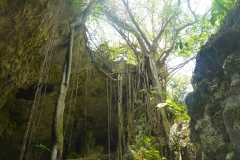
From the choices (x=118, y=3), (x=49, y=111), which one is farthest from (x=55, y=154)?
(x=118, y=3)

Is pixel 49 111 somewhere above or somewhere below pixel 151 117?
above

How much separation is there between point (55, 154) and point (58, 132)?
0.83 feet

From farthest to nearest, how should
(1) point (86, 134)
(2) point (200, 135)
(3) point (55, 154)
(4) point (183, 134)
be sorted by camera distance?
1. (1) point (86, 134)
2. (4) point (183, 134)
3. (3) point (55, 154)
4. (2) point (200, 135)

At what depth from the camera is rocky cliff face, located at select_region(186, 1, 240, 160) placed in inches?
67.6

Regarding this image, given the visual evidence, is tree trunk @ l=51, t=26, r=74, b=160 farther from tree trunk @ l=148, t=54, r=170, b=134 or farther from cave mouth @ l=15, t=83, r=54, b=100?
tree trunk @ l=148, t=54, r=170, b=134

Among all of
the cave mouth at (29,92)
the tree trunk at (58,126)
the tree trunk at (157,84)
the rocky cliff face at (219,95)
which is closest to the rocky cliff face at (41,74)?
the cave mouth at (29,92)

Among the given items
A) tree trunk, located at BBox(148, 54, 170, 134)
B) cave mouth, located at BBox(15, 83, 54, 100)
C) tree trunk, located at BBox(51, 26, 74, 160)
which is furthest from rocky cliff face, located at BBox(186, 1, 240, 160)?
cave mouth, located at BBox(15, 83, 54, 100)

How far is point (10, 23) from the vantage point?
2.58m

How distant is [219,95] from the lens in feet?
6.39

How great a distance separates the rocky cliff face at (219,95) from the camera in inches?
67.6

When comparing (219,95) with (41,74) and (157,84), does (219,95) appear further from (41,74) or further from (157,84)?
(157,84)

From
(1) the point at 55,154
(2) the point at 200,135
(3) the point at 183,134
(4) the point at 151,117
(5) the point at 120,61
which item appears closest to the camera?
(2) the point at 200,135

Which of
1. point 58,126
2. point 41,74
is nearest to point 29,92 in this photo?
point 58,126

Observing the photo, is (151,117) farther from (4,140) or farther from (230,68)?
(4,140)
